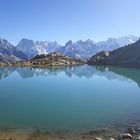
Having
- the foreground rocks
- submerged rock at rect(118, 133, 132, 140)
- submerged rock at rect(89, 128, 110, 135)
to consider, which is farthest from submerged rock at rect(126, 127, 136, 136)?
the foreground rocks

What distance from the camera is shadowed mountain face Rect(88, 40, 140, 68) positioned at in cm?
15073

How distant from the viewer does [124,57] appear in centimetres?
15950

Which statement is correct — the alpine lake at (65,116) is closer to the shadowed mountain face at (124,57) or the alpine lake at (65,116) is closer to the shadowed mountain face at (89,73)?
the shadowed mountain face at (89,73)

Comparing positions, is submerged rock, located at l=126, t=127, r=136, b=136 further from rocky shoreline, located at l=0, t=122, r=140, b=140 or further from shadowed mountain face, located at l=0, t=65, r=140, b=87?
shadowed mountain face, located at l=0, t=65, r=140, b=87

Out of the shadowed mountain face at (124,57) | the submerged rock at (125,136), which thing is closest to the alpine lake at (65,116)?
the submerged rock at (125,136)

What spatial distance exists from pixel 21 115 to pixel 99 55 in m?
152

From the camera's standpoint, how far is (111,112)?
35.4 m

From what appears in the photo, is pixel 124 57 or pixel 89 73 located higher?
pixel 124 57

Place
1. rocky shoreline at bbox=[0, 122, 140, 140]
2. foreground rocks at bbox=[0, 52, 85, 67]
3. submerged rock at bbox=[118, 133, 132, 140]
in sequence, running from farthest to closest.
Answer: foreground rocks at bbox=[0, 52, 85, 67] < rocky shoreline at bbox=[0, 122, 140, 140] < submerged rock at bbox=[118, 133, 132, 140]

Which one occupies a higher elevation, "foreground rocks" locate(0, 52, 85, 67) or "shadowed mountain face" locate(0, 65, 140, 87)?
"foreground rocks" locate(0, 52, 85, 67)

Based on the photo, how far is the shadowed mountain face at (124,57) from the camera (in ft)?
495

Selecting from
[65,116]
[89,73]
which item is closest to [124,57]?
[89,73]

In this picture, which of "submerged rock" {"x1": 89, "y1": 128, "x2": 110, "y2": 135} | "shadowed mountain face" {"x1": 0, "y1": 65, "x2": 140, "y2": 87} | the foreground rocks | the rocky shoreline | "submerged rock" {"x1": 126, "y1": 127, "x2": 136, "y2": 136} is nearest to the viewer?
the rocky shoreline

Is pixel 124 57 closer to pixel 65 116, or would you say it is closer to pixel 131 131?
pixel 65 116
